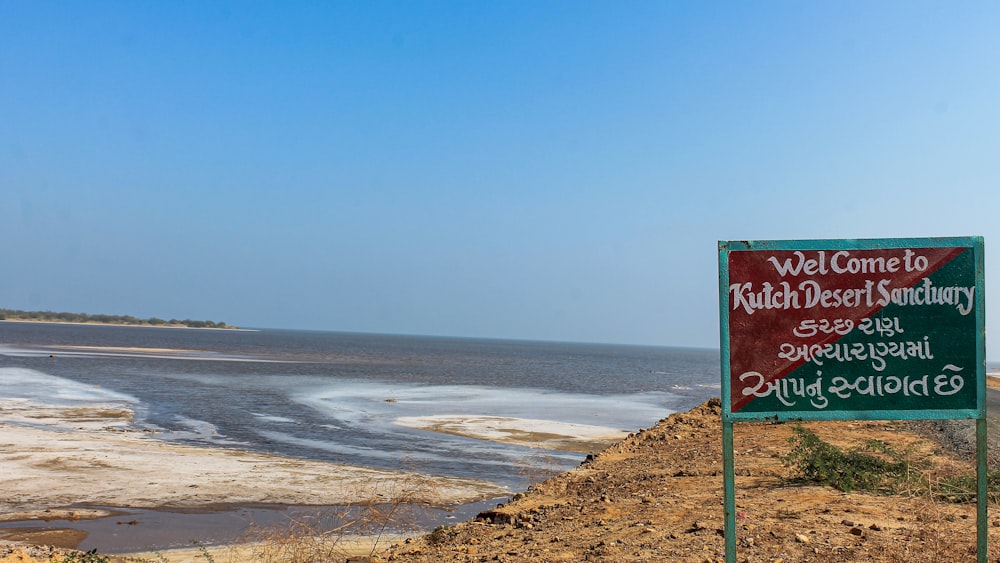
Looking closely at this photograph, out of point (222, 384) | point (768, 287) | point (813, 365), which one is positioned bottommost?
point (222, 384)

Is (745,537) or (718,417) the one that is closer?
(745,537)

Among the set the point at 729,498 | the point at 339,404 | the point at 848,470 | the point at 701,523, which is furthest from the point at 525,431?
the point at 729,498

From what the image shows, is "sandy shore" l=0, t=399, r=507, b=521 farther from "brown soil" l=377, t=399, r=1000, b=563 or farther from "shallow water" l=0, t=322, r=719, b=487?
"brown soil" l=377, t=399, r=1000, b=563

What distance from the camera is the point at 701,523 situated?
712cm

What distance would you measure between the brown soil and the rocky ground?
1 cm

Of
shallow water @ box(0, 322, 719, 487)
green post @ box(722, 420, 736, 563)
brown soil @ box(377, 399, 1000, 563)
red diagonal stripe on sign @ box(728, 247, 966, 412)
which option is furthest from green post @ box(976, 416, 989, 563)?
shallow water @ box(0, 322, 719, 487)

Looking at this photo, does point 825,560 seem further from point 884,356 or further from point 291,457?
point 291,457

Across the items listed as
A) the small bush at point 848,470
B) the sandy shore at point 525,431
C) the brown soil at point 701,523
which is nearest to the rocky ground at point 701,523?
the brown soil at point 701,523

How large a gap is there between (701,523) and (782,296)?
9.96ft

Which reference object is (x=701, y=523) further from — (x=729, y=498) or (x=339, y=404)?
(x=339, y=404)

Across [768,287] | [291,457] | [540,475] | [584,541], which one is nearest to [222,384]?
[291,457]

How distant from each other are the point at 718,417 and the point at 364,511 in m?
9.83

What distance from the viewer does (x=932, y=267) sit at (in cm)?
500

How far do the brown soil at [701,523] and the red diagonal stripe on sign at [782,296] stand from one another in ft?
6.07
